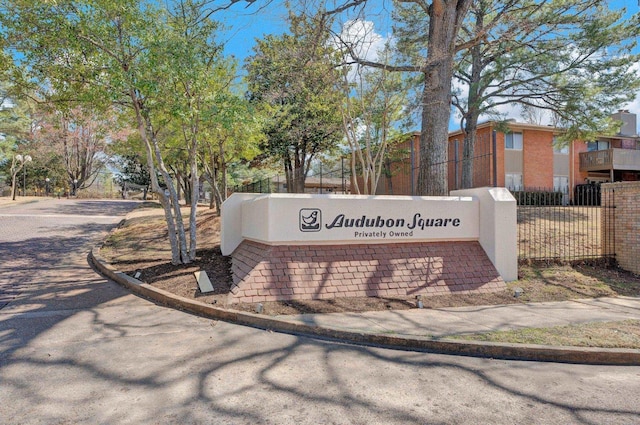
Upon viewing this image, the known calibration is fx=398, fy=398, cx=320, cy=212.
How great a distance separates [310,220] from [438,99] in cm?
535

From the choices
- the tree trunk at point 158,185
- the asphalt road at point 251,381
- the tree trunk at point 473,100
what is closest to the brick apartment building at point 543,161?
the tree trunk at point 473,100

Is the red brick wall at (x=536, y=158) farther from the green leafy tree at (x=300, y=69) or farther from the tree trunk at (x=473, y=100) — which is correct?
the green leafy tree at (x=300, y=69)

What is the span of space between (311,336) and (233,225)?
4.98 m

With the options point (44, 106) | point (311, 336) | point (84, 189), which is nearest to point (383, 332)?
point (311, 336)

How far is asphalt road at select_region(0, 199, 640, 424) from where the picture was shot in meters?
3.34

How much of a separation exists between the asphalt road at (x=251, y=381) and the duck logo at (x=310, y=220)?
2.48m

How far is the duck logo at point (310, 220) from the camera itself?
7.58 m

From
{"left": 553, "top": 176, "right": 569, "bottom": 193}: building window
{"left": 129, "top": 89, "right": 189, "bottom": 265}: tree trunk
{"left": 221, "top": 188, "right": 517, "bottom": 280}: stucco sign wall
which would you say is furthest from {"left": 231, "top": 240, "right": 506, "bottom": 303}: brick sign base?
{"left": 553, "top": 176, "right": 569, "bottom": 193}: building window

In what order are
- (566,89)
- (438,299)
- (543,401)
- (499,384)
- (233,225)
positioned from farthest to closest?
(566,89) < (233,225) < (438,299) < (499,384) < (543,401)

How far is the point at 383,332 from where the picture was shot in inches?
210

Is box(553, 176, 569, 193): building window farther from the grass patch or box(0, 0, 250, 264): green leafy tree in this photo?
box(0, 0, 250, 264): green leafy tree

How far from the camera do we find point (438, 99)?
34.3ft

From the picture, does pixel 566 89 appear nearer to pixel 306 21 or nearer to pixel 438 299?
pixel 306 21

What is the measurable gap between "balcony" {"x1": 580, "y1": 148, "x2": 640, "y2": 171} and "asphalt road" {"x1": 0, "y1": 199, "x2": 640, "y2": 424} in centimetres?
2723
